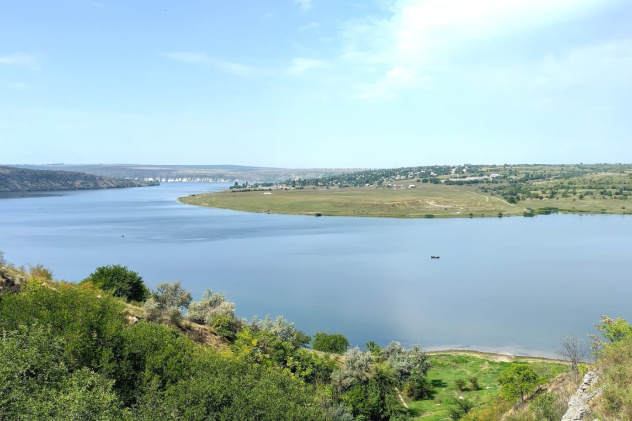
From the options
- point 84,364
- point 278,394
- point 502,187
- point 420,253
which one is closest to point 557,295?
point 420,253

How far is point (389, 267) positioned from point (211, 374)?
4135 cm

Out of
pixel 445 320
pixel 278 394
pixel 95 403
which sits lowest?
pixel 445 320

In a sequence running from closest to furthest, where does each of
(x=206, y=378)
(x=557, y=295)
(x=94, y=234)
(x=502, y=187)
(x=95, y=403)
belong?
(x=95, y=403) → (x=206, y=378) → (x=557, y=295) → (x=94, y=234) → (x=502, y=187)

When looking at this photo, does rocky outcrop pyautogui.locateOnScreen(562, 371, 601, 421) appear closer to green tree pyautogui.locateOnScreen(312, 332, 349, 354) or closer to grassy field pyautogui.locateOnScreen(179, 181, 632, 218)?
green tree pyautogui.locateOnScreen(312, 332, 349, 354)

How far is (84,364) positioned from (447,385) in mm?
18242

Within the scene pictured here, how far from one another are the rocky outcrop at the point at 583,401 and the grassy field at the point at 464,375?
807cm

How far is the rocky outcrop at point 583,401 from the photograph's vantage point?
33.7 ft

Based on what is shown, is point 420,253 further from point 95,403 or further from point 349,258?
point 95,403

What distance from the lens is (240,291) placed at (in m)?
41.2

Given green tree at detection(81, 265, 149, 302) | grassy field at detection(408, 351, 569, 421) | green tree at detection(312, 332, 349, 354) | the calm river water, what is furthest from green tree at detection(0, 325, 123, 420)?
the calm river water

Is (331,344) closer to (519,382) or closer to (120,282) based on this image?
(519,382)

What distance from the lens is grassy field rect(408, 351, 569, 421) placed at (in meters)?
20.5

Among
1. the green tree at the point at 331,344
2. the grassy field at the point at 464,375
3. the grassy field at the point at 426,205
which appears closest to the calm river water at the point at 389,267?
the grassy field at the point at 464,375

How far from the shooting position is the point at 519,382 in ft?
58.4
